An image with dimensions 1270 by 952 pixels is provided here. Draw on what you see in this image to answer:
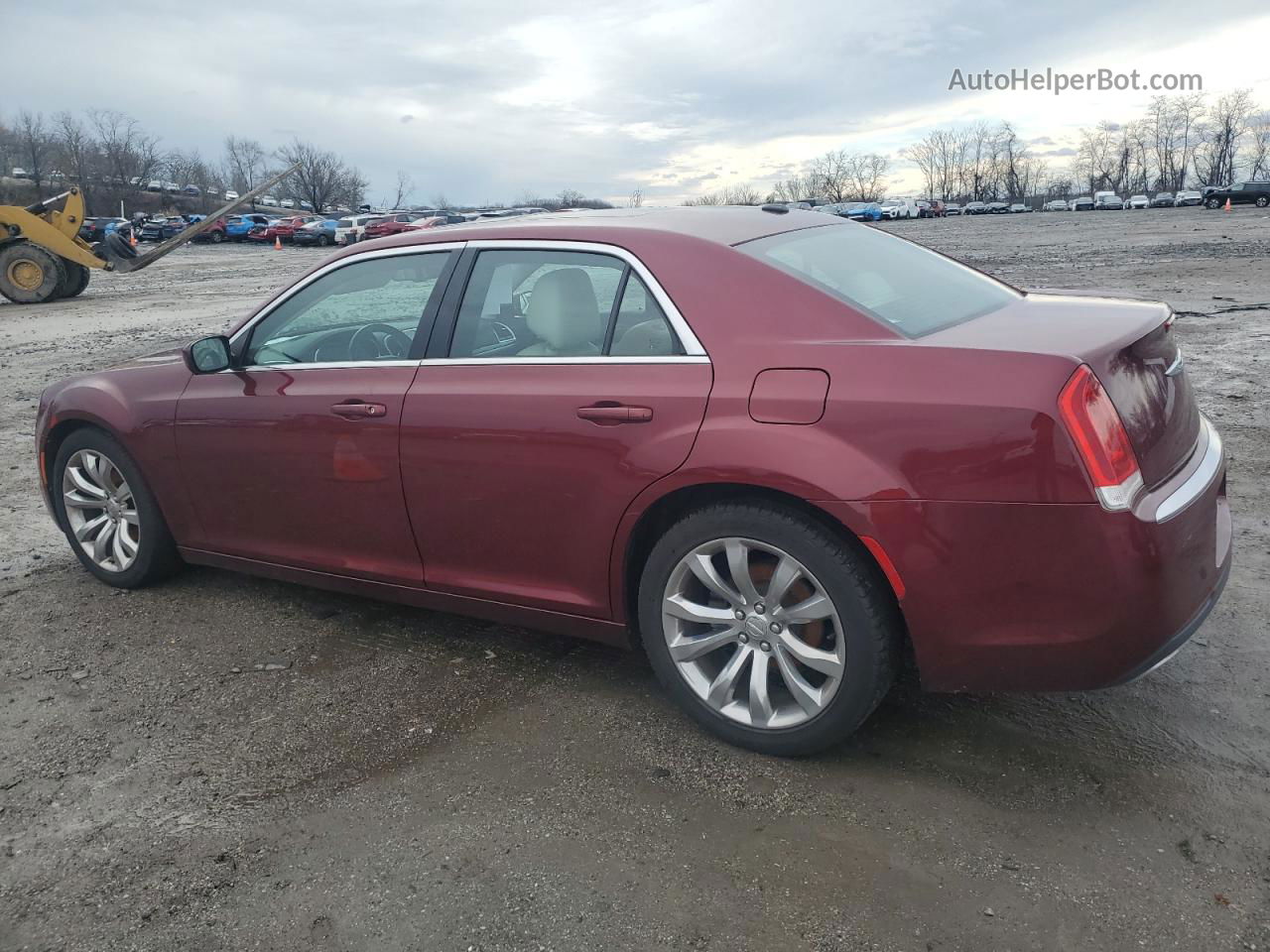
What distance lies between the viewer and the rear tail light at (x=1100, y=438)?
261 cm

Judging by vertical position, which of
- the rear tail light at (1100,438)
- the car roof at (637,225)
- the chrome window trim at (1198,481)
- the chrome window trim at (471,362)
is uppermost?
the car roof at (637,225)

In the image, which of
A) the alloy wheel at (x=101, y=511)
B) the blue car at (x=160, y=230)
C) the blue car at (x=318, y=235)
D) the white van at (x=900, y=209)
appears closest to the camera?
the alloy wheel at (x=101, y=511)

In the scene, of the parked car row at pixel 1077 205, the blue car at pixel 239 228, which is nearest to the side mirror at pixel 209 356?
the blue car at pixel 239 228

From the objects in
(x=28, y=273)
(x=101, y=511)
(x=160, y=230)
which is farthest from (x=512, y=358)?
(x=160, y=230)

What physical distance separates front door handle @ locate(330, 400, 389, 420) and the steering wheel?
0.68 ft

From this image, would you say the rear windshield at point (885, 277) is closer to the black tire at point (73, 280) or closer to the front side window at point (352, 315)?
the front side window at point (352, 315)

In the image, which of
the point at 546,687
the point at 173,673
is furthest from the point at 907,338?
the point at 173,673

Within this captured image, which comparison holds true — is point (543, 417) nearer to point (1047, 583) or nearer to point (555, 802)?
point (555, 802)

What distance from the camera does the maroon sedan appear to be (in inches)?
106

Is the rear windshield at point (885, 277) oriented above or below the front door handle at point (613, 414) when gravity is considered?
above

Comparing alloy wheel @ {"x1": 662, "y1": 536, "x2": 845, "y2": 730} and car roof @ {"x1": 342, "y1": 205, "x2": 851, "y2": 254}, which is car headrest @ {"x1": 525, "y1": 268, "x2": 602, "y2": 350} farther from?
alloy wheel @ {"x1": 662, "y1": 536, "x2": 845, "y2": 730}

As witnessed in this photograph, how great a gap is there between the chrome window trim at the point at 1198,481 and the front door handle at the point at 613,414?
1427 millimetres

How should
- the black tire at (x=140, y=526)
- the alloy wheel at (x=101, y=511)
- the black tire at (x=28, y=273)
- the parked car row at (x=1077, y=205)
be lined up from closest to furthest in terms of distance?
the black tire at (x=140, y=526)
the alloy wheel at (x=101, y=511)
the black tire at (x=28, y=273)
the parked car row at (x=1077, y=205)

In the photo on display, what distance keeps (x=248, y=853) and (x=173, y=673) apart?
1367 millimetres
